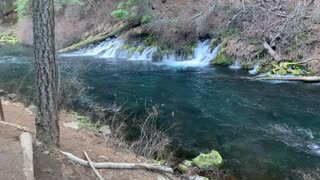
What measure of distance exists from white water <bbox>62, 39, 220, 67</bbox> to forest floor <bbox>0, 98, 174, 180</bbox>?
11.0 meters

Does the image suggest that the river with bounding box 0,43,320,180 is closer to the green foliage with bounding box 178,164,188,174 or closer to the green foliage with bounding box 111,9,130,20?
the green foliage with bounding box 178,164,188,174

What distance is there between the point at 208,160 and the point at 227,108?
4.02m

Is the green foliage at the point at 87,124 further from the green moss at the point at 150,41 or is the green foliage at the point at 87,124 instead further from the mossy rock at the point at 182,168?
the green moss at the point at 150,41

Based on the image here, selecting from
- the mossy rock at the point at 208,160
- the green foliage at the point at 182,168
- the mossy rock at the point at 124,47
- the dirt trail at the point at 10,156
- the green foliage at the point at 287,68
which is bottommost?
the green foliage at the point at 182,168

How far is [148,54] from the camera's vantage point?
20.5 m

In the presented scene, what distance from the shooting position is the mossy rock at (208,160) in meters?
7.03

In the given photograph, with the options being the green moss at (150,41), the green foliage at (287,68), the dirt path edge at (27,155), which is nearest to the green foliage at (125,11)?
the green moss at (150,41)

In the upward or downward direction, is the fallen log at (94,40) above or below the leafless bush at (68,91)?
above

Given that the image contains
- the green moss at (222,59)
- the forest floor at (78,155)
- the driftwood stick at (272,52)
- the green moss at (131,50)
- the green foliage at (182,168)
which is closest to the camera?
the forest floor at (78,155)

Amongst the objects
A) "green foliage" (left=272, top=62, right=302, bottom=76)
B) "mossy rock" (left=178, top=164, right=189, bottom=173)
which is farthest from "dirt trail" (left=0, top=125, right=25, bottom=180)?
"green foliage" (left=272, top=62, right=302, bottom=76)

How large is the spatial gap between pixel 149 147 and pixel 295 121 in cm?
440

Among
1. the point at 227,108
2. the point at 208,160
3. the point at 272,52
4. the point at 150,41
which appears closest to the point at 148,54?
the point at 150,41

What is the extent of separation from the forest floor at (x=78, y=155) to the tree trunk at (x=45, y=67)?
1.12 ft

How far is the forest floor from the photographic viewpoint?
4.90 meters
